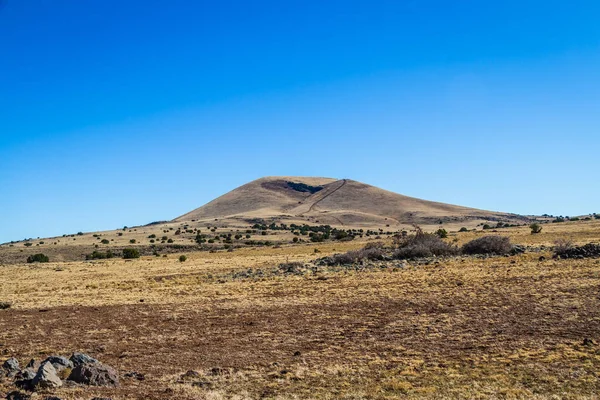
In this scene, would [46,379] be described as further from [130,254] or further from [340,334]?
[130,254]

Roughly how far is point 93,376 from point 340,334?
27.4ft

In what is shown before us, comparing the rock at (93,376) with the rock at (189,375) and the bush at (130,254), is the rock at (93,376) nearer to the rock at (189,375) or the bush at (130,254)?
the rock at (189,375)

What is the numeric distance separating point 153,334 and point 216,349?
387cm

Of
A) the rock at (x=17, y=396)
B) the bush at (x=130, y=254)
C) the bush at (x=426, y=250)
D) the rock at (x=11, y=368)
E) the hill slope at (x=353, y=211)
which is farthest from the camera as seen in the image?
the hill slope at (x=353, y=211)

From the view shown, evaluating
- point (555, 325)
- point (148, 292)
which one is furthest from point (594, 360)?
point (148, 292)

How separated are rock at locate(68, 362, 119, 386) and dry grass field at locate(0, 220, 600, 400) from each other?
48 centimetres

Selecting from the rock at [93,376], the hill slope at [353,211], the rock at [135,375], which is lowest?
the rock at [135,375]

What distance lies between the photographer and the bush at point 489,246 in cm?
4266

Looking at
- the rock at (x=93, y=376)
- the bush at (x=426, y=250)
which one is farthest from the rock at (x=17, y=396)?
the bush at (x=426, y=250)

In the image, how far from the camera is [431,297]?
903 inches

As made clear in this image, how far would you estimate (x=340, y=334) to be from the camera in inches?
669

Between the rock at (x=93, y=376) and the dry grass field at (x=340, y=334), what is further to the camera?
the rock at (x=93, y=376)

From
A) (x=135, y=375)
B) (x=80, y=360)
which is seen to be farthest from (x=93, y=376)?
(x=80, y=360)

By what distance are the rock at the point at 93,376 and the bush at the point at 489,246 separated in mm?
37195
